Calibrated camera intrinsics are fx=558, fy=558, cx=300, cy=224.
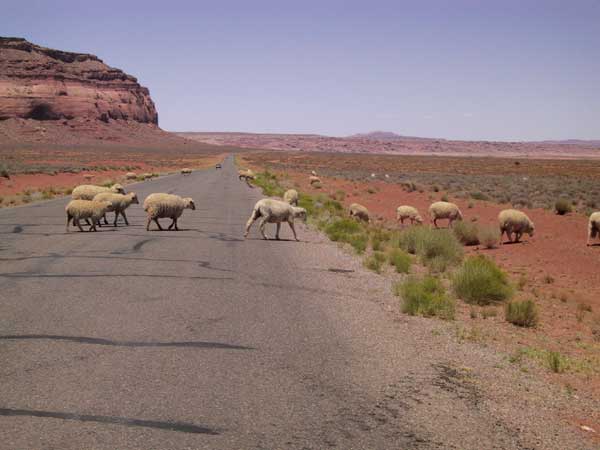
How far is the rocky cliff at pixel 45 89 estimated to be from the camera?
164 metres

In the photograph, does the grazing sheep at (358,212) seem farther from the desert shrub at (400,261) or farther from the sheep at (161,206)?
the desert shrub at (400,261)

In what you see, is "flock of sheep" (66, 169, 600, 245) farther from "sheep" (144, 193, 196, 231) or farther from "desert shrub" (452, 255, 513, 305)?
"desert shrub" (452, 255, 513, 305)

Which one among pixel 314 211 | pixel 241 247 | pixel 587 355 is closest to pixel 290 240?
pixel 241 247

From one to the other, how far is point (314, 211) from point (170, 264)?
46.5ft

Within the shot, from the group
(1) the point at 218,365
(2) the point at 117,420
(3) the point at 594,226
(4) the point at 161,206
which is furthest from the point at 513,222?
(2) the point at 117,420

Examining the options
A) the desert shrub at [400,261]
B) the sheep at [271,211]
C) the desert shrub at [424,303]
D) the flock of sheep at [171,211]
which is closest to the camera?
the desert shrub at [424,303]

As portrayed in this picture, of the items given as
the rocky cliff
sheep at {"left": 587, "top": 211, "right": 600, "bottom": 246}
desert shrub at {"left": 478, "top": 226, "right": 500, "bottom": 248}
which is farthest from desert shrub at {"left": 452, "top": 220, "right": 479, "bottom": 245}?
the rocky cliff

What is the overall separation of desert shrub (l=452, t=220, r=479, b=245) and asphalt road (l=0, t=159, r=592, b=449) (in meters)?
9.24

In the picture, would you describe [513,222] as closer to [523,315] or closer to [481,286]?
[481,286]

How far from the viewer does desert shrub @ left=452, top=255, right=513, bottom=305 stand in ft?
37.0

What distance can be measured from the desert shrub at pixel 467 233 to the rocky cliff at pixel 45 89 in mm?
165997

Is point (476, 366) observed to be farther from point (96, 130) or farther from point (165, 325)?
point (96, 130)

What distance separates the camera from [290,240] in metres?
18.1

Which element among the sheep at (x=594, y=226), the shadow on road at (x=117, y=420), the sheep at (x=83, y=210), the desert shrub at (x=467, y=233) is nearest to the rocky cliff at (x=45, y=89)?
the sheep at (x=83, y=210)
